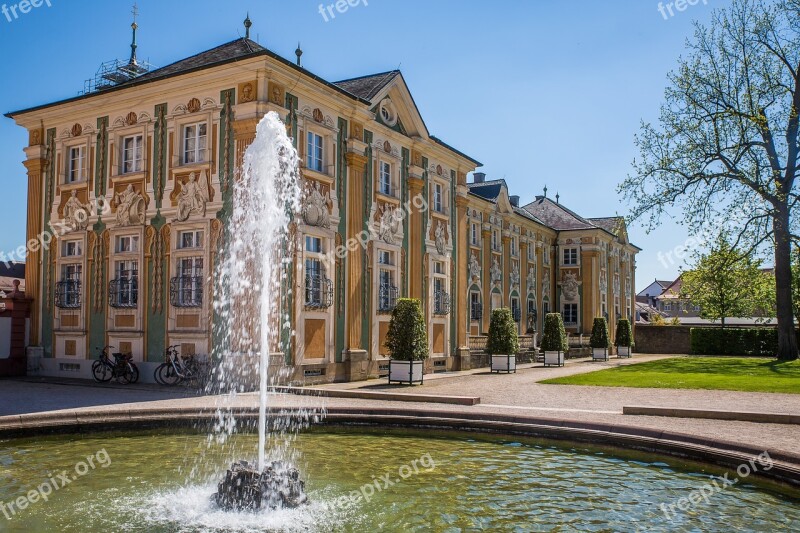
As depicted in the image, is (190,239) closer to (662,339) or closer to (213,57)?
→ (213,57)

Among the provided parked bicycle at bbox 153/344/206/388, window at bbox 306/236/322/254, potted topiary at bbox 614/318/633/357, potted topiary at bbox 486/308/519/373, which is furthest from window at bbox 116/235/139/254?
potted topiary at bbox 614/318/633/357

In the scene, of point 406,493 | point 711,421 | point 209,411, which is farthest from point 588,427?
point 209,411

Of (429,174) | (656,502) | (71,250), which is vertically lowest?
(656,502)

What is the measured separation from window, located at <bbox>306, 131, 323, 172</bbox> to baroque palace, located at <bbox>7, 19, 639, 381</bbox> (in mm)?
58

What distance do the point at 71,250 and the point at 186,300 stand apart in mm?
6176

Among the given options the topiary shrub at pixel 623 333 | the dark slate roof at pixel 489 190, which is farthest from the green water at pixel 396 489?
the topiary shrub at pixel 623 333

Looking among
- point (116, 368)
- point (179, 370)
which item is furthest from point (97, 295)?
point (179, 370)

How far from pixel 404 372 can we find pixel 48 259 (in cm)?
1297

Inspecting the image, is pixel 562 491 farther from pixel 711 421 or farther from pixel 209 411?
pixel 209 411

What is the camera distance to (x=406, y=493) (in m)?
8.06

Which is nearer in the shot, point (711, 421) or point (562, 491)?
point (562, 491)

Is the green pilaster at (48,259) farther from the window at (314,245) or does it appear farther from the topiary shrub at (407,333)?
the topiary shrub at (407,333)

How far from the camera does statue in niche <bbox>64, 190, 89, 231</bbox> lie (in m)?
22.8

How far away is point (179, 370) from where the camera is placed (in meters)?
19.3
